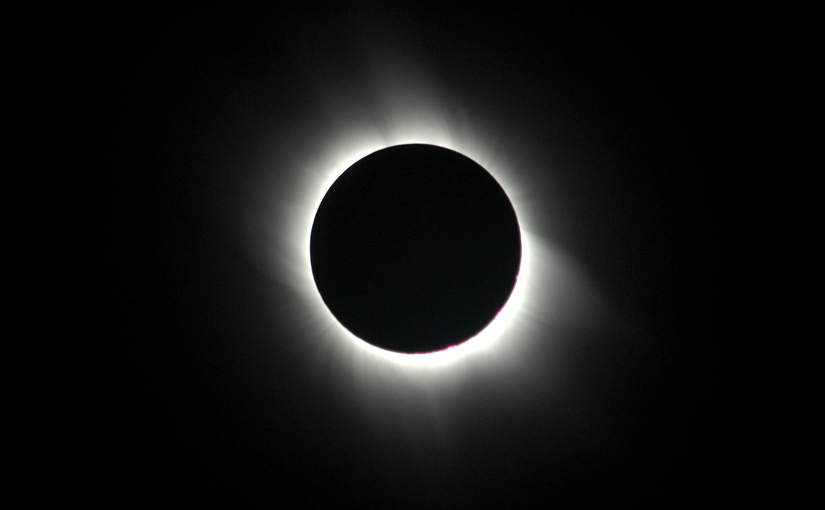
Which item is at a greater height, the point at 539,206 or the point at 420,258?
the point at 539,206

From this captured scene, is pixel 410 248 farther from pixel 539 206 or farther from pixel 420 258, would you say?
pixel 539 206

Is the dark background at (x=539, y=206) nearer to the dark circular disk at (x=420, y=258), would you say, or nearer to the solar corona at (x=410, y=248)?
the solar corona at (x=410, y=248)

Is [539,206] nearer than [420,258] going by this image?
No

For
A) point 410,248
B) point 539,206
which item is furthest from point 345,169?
point 539,206

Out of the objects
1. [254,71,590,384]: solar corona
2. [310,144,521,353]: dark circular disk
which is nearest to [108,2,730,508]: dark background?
[254,71,590,384]: solar corona

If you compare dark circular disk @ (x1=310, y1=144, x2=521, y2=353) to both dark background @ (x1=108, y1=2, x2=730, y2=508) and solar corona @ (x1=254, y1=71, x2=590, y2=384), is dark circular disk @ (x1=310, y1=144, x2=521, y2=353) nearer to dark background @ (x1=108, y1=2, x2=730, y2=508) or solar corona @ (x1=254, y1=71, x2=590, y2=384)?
solar corona @ (x1=254, y1=71, x2=590, y2=384)

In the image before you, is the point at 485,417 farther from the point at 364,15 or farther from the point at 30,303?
the point at 30,303
